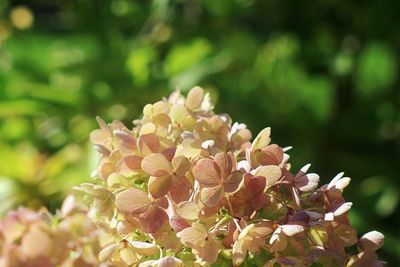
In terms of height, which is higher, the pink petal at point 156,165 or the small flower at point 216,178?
the pink petal at point 156,165

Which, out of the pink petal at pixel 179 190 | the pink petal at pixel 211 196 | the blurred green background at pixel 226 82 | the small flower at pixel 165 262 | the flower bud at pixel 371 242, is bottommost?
the flower bud at pixel 371 242

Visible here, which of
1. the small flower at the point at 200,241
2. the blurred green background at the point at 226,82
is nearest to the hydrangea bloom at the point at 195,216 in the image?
the small flower at the point at 200,241

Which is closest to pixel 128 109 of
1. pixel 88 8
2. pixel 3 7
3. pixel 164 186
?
pixel 88 8

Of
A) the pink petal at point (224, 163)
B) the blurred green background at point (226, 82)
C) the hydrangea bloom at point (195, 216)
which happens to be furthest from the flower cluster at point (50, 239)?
the blurred green background at point (226, 82)

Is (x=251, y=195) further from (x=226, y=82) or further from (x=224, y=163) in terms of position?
(x=226, y=82)

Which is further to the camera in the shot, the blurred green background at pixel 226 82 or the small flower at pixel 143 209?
the blurred green background at pixel 226 82

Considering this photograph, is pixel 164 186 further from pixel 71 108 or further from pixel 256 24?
pixel 256 24

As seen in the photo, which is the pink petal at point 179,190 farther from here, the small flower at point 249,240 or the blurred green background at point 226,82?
the blurred green background at point 226,82

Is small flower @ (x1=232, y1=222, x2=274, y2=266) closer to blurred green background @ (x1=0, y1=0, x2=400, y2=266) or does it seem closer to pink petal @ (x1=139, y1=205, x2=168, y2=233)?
pink petal @ (x1=139, y1=205, x2=168, y2=233)
